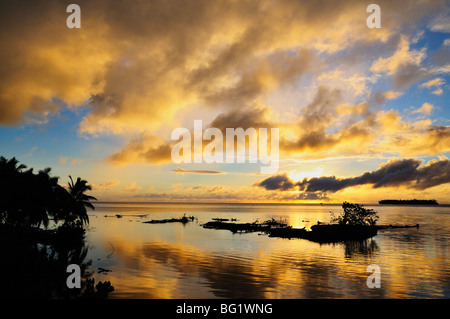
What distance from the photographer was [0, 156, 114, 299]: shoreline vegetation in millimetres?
22891

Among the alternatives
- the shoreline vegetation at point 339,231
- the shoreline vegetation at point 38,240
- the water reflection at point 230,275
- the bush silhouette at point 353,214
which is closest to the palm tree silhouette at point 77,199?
the shoreline vegetation at point 38,240

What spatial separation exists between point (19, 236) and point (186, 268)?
29226 millimetres

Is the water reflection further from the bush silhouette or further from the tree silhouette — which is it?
the bush silhouette

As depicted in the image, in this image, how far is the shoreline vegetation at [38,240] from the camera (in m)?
22.9

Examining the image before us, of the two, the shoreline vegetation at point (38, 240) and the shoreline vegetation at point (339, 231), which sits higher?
the shoreline vegetation at point (38, 240)

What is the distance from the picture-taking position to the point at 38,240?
160 ft

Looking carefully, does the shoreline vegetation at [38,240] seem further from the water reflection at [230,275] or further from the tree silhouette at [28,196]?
the water reflection at [230,275]

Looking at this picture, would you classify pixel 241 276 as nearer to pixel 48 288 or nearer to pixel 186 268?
pixel 186 268

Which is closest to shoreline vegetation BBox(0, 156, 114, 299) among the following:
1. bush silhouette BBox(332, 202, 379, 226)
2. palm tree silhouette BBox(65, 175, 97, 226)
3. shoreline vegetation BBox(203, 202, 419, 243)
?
palm tree silhouette BBox(65, 175, 97, 226)

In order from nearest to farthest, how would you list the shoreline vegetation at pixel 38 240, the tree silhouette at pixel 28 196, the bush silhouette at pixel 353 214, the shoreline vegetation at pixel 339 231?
the shoreline vegetation at pixel 38 240
the tree silhouette at pixel 28 196
the shoreline vegetation at pixel 339 231
the bush silhouette at pixel 353 214

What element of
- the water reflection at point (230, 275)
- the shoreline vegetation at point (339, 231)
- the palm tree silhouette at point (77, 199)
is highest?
the palm tree silhouette at point (77, 199)

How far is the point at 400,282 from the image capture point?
1117 inches

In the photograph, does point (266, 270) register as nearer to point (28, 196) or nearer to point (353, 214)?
point (28, 196)
